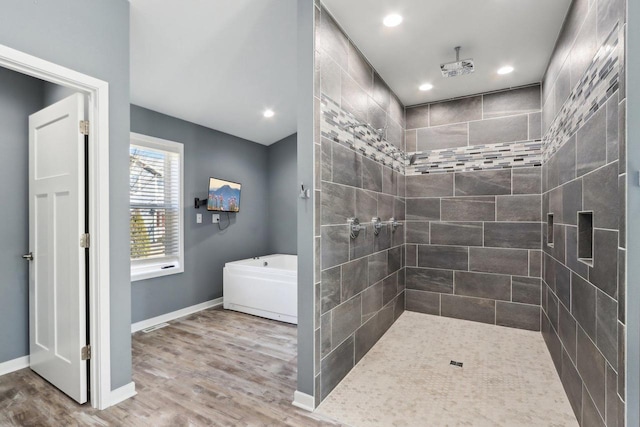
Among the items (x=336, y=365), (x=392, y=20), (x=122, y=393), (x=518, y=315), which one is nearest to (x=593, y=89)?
(x=392, y=20)

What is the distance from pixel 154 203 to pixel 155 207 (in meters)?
0.05

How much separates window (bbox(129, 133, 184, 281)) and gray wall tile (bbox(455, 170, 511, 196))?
130 inches

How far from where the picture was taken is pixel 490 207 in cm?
351

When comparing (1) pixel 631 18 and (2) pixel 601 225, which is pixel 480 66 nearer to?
(1) pixel 631 18

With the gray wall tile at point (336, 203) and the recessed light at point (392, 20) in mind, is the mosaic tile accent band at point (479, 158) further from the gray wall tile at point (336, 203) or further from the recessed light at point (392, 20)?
the recessed light at point (392, 20)

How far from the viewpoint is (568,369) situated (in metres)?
2.07

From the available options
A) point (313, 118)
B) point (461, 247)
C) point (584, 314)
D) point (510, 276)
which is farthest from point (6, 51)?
point (510, 276)

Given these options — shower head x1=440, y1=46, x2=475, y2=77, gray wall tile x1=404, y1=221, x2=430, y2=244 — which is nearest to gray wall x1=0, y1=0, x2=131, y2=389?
shower head x1=440, y1=46, x2=475, y2=77

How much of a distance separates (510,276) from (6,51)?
4.32m

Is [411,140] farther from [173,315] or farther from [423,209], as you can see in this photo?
[173,315]

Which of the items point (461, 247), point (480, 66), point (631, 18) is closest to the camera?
point (631, 18)

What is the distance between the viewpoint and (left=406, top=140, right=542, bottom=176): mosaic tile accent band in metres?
3.32

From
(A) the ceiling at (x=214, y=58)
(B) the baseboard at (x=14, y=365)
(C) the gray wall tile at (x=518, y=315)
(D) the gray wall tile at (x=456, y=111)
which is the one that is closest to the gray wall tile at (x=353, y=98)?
(A) the ceiling at (x=214, y=58)

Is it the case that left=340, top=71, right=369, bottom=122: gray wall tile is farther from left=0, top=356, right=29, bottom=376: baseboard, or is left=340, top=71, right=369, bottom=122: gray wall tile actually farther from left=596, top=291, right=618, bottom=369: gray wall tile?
left=0, top=356, right=29, bottom=376: baseboard
